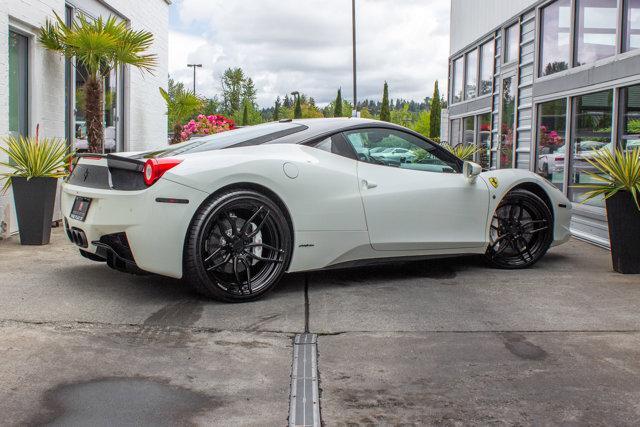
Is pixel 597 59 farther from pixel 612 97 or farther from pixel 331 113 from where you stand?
pixel 331 113

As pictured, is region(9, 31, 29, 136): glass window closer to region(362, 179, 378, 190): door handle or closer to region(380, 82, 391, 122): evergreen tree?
region(362, 179, 378, 190): door handle

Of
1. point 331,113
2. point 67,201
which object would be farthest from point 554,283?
point 331,113

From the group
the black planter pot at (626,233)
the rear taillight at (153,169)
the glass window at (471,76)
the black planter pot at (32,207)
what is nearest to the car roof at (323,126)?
the rear taillight at (153,169)

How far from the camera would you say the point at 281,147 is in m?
5.30

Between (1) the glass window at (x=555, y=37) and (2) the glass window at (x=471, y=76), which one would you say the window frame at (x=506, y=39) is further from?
(2) the glass window at (x=471, y=76)

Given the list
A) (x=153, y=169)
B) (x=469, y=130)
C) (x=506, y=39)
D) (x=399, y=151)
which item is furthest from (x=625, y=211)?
(x=469, y=130)

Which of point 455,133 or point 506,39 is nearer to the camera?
point 506,39

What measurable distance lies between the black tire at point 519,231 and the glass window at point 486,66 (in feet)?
30.8

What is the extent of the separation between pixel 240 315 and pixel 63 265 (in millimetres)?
2276

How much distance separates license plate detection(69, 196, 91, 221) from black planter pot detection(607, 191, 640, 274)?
4260 mm

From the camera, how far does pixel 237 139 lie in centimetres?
537

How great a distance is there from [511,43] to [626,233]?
27.8 feet

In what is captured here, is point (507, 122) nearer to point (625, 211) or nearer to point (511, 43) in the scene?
point (511, 43)

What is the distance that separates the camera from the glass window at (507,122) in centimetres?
1372
